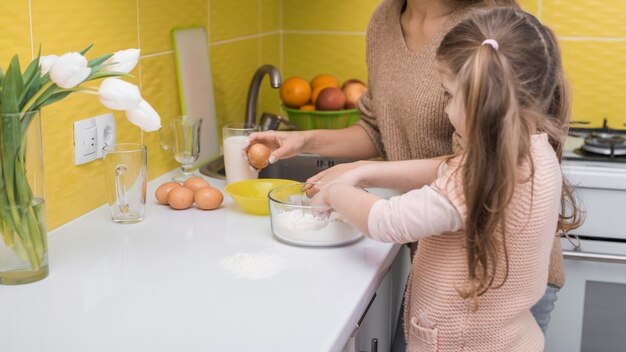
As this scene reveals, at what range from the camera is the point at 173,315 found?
1.12m

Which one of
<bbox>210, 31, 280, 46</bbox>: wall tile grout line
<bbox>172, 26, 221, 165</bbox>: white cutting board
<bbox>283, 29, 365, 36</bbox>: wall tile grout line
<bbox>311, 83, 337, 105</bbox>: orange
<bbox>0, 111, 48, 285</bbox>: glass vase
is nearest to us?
<bbox>0, 111, 48, 285</bbox>: glass vase

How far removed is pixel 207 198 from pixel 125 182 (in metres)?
0.18

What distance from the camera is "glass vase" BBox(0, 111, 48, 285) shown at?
1168 mm

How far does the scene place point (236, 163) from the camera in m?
1.83

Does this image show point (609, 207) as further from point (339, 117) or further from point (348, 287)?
point (348, 287)

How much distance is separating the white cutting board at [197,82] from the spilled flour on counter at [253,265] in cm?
69

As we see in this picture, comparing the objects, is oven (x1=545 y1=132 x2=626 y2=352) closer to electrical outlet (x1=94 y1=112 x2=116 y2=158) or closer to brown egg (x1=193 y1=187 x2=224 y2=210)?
brown egg (x1=193 y1=187 x2=224 y2=210)

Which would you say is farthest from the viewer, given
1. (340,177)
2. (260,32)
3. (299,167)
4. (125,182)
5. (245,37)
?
(260,32)

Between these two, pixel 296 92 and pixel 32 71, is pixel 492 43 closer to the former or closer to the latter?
pixel 32 71

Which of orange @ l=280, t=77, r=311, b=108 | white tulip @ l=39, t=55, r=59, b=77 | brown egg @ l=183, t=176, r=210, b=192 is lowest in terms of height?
brown egg @ l=183, t=176, r=210, b=192

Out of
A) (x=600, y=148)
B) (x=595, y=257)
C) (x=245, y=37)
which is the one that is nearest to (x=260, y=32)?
(x=245, y=37)

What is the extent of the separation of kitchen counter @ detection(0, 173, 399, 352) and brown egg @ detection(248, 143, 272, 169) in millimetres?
190

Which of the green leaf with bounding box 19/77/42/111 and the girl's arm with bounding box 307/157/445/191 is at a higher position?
the green leaf with bounding box 19/77/42/111

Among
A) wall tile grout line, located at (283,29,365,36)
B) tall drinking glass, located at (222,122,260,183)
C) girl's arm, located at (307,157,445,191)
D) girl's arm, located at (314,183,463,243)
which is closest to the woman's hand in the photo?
girl's arm, located at (307,157,445,191)
